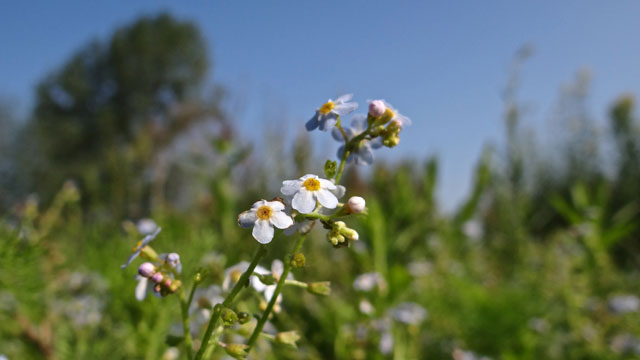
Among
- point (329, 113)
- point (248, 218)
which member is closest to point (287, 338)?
point (248, 218)

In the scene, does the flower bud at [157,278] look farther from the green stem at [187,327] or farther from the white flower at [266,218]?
the white flower at [266,218]

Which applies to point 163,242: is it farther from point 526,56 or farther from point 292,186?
point 526,56

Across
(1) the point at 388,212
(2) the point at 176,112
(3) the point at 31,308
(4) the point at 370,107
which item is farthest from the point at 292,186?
(2) the point at 176,112

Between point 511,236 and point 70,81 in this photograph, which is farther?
point 70,81

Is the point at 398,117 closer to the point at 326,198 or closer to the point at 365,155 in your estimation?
the point at 365,155

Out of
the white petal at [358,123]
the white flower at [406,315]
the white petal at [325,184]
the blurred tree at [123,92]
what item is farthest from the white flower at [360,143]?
the blurred tree at [123,92]

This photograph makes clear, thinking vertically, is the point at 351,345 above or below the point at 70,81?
below

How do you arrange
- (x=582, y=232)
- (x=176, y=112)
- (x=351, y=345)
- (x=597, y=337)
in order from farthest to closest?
(x=176, y=112), (x=582, y=232), (x=597, y=337), (x=351, y=345)
